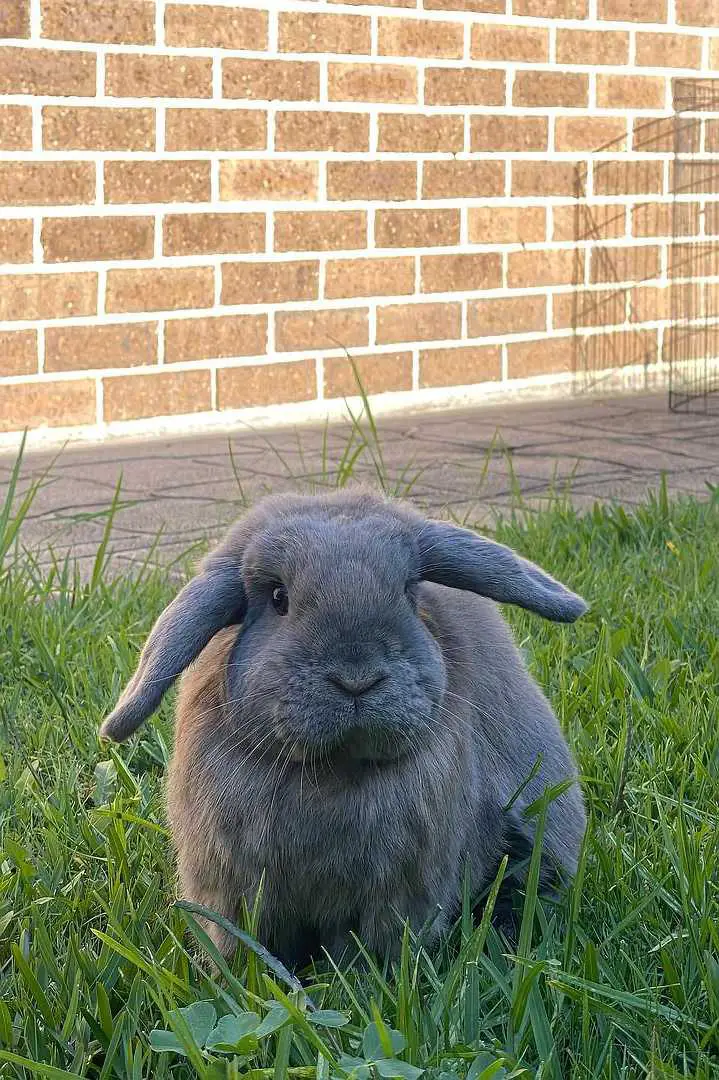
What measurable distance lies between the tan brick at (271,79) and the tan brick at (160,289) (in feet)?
2.53

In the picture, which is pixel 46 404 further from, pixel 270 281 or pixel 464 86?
pixel 464 86

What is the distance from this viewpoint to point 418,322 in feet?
23.4

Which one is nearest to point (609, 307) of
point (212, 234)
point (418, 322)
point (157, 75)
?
point (418, 322)

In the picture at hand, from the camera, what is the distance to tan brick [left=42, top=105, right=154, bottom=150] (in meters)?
5.92

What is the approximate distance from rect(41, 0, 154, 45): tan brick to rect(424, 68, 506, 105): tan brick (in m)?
1.47

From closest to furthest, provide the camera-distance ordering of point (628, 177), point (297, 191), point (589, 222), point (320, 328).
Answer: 1. point (297, 191)
2. point (320, 328)
3. point (589, 222)
4. point (628, 177)

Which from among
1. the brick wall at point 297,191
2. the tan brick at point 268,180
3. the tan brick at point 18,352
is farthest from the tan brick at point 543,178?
the tan brick at point 18,352

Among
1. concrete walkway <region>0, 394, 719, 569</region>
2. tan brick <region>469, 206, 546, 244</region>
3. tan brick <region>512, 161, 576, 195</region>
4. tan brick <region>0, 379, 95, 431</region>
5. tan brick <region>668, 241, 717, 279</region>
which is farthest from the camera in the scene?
tan brick <region>668, 241, 717, 279</region>

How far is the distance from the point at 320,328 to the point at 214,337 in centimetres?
54

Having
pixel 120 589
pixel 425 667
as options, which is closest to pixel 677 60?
pixel 120 589

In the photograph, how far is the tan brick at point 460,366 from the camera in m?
7.21

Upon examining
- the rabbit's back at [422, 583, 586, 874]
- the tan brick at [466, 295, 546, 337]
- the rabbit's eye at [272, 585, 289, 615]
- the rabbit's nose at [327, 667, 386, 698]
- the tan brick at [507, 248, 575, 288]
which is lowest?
the rabbit's back at [422, 583, 586, 874]

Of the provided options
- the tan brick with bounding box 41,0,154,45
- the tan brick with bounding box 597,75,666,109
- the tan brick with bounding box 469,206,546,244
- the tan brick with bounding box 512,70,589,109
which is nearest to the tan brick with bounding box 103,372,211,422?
the tan brick with bounding box 41,0,154,45

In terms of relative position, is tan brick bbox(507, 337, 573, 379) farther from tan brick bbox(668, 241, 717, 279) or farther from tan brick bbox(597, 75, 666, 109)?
tan brick bbox(597, 75, 666, 109)
